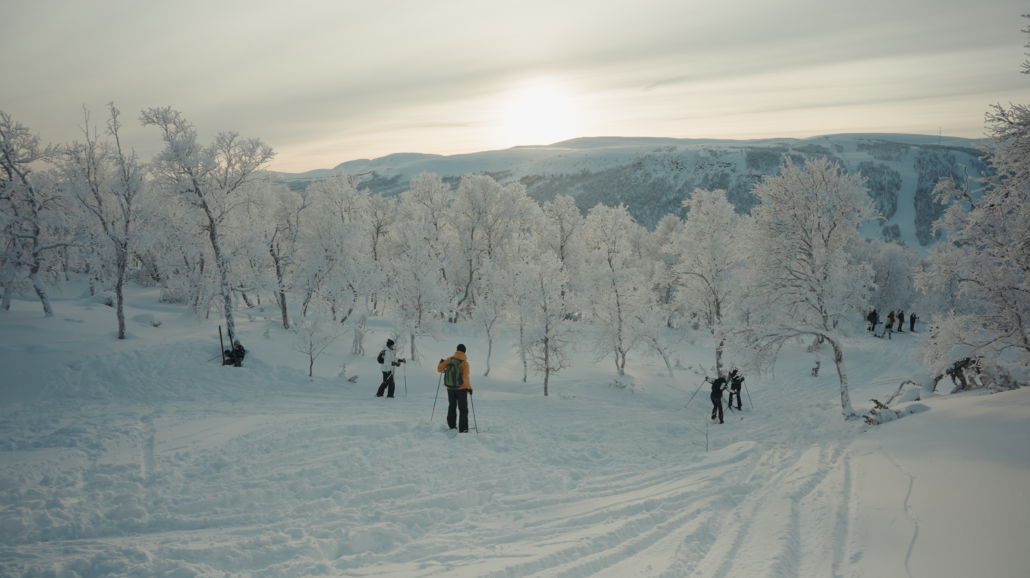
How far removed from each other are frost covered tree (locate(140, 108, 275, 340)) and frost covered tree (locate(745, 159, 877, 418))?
67.9ft

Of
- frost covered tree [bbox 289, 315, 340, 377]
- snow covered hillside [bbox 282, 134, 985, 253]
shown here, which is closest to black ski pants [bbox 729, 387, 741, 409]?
frost covered tree [bbox 289, 315, 340, 377]

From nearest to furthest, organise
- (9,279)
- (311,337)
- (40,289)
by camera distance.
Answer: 1. (311,337)
2. (9,279)
3. (40,289)

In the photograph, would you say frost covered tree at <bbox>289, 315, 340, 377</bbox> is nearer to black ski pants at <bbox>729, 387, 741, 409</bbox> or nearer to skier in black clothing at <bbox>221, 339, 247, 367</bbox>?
skier in black clothing at <bbox>221, 339, 247, 367</bbox>

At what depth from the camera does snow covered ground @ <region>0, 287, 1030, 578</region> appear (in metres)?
5.81

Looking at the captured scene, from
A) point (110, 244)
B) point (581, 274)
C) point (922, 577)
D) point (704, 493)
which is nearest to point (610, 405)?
point (704, 493)

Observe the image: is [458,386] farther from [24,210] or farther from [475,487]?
[24,210]

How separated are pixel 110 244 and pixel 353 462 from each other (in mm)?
20119

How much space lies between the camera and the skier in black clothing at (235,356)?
61.9 ft

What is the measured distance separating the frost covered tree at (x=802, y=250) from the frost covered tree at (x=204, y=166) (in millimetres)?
20688

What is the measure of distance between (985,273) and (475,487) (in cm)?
1459

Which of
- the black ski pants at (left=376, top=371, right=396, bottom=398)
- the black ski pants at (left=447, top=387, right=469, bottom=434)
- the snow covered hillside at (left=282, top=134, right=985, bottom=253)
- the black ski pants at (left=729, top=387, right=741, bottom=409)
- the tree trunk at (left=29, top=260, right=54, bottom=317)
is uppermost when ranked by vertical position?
the snow covered hillside at (left=282, top=134, right=985, bottom=253)

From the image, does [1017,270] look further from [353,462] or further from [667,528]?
[353,462]

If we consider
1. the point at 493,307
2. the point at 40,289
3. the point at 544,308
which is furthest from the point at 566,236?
the point at 40,289

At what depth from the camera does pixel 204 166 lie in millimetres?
19797
